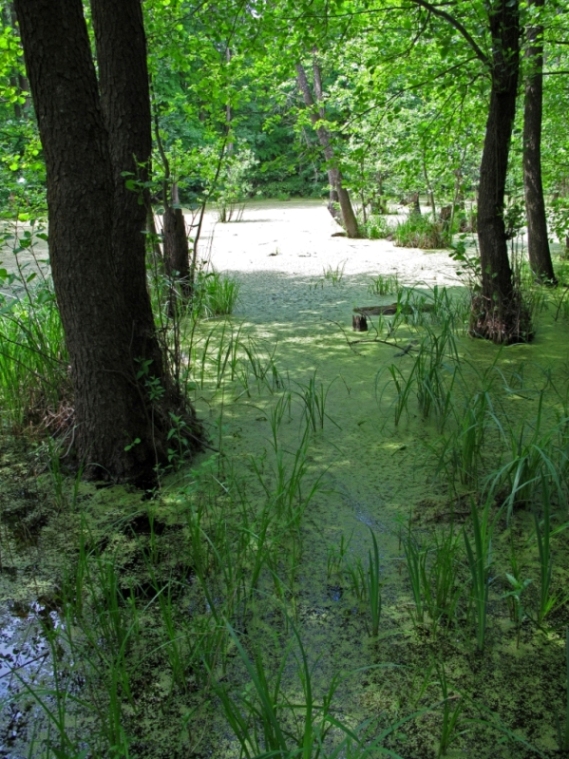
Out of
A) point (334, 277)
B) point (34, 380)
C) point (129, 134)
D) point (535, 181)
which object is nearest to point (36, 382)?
point (34, 380)

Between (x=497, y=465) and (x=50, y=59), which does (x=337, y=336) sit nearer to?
(x=497, y=465)

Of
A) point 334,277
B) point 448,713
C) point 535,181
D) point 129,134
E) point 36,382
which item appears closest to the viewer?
point 448,713

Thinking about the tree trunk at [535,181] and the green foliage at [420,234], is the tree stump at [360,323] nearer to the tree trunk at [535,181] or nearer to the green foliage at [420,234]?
the tree trunk at [535,181]

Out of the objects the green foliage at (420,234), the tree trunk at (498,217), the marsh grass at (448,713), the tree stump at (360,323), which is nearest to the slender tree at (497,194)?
the tree trunk at (498,217)

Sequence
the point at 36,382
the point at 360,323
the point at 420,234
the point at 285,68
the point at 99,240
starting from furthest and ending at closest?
the point at 420,234 < the point at 360,323 < the point at 285,68 < the point at 36,382 < the point at 99,240

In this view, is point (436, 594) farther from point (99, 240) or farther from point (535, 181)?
point (535, 181)

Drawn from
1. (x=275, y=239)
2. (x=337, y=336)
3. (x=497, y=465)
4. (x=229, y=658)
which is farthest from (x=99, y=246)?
(x=275, y=239)

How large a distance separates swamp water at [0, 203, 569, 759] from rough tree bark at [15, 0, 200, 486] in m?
0.20

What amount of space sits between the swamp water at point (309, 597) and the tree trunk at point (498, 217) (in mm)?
979

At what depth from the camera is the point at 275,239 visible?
8500 millimetres

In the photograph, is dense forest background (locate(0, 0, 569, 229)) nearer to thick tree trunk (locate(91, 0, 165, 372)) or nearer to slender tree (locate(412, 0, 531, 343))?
slender tree (locate(412, 0, 531, 343))

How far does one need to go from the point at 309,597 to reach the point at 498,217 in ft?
8.54

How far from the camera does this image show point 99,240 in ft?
6.98

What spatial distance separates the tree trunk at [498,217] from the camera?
3322 mm
